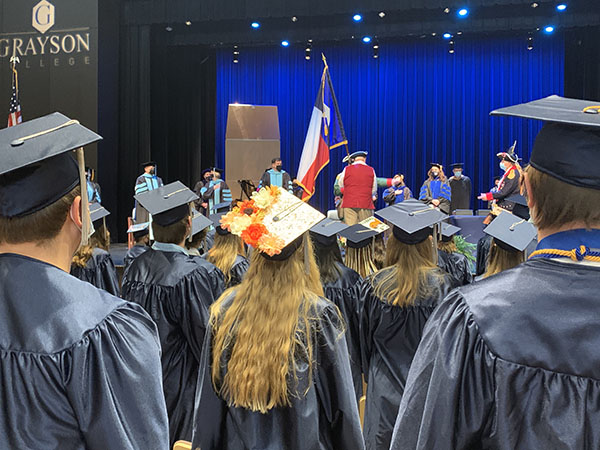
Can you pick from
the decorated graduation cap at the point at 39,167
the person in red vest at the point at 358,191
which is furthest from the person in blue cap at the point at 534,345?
the person in red vest at the point at 358,191

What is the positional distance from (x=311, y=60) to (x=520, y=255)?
17484 millimetres

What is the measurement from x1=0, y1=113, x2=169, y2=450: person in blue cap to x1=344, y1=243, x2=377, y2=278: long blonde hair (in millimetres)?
3644

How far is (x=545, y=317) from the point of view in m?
1.34

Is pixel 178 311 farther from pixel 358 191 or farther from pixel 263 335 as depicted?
pixel 358 191

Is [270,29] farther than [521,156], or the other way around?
[521,156]

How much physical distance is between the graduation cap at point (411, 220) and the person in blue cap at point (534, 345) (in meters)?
2.38

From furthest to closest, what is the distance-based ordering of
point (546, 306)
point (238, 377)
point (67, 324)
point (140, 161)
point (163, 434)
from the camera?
point (140, 161) → point (238, 377) → point (163, 434) → point (67, 324) → point (546, 306)

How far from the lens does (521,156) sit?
63.1 feet

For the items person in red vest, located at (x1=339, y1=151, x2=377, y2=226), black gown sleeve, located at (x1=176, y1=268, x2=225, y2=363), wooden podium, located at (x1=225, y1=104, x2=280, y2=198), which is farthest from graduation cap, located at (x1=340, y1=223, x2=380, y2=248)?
person in red vest, located at (x1=339, y1=151, x2=377, y2=226)

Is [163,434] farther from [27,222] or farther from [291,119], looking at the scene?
[291,119]

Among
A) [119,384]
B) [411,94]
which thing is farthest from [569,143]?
[411,94]

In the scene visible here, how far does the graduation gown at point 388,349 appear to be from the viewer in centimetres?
359

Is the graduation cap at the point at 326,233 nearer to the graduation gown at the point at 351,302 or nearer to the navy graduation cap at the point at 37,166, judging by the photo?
the graduation gown at the point at 351,302

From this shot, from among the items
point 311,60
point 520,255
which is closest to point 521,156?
point 311,60
